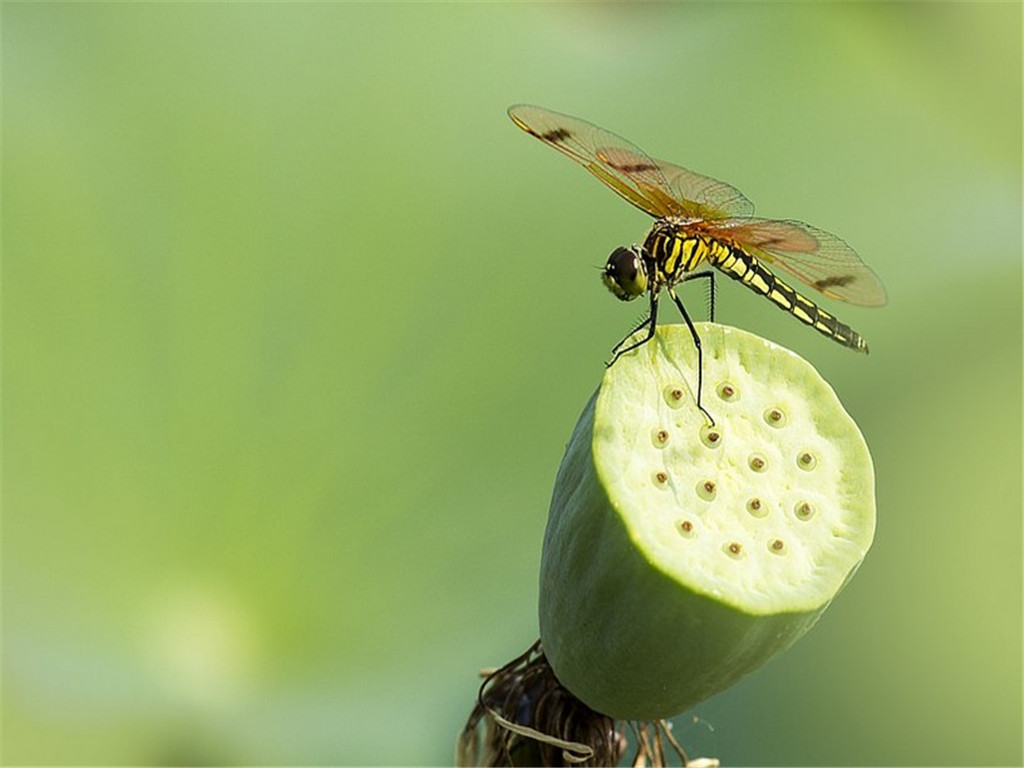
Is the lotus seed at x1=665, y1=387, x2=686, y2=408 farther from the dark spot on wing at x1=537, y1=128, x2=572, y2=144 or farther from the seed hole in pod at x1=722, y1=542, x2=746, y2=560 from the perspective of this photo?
the dark spot on wing at x1=537, y1=128, x2=572, y2=144

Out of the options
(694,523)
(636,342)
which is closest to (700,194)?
(636,342)

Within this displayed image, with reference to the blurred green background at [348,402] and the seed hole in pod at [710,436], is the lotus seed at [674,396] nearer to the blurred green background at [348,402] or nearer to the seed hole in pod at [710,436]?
the seed hole in pod at [710,436]

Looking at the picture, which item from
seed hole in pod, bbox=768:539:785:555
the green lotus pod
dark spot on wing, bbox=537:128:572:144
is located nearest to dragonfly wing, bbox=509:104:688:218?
dark spot on wing, bbox=537:128:572:144

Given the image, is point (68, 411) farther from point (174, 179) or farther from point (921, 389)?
point (921, 389)

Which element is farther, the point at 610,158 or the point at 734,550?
the point at 610,158

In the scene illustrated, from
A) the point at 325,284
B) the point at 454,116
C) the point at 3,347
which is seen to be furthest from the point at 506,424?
the point at 3,347

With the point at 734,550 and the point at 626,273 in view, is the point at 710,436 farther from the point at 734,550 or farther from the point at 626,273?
the point at 626,273
